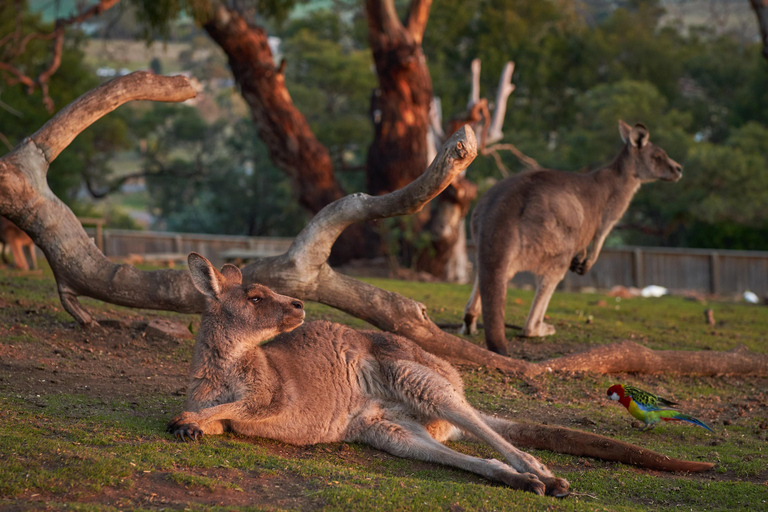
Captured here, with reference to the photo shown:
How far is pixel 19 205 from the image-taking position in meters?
5.96

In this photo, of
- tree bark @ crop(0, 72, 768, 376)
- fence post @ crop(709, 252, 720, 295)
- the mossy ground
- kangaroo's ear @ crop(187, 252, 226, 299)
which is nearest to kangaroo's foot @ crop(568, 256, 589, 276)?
the mossy ground

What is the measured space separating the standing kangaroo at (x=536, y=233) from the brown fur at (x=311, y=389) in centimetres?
244

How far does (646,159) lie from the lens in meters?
9.58

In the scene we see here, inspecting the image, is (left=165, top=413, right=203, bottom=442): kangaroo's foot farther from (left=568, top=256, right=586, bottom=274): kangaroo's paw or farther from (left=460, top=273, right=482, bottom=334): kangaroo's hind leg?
(left=568, top=256, right=586, bottom=274): kangaroo's paw

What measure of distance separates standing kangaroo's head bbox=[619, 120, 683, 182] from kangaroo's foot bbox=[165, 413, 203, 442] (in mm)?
6996

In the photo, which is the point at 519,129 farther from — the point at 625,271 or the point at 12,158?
the point at 12,158

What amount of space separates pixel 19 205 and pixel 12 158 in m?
0.36

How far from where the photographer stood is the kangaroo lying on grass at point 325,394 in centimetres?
438

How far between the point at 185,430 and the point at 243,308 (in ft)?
2.56

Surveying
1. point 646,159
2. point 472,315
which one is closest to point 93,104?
point 472,315

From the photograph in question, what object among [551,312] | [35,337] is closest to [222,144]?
[551,312]

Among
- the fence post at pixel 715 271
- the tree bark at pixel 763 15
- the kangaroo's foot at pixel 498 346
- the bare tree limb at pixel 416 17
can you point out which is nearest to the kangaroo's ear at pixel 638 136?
the kangaroo's foot at pixel 498 346

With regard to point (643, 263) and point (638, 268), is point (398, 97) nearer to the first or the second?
point (638, 268)

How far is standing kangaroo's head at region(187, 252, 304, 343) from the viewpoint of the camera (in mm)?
4551
